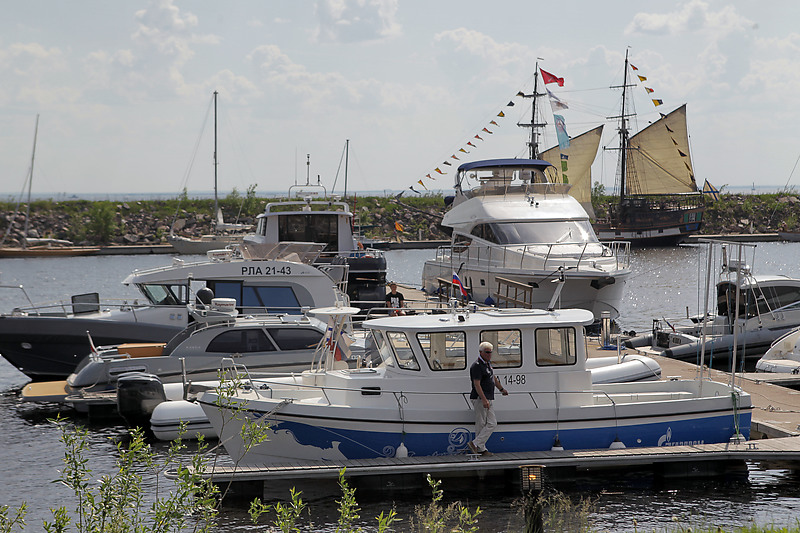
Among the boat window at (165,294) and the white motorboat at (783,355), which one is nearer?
the white motorboat at (783,355)

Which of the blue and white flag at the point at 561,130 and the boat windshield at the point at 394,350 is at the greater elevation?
the blue and white flag at the point at 561,130

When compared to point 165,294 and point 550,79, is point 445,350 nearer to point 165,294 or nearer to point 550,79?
point 165,294

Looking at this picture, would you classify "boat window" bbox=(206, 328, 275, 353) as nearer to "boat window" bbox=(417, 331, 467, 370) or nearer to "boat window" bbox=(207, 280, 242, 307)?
"boat window" bbox=(207, 280, 242, 307)

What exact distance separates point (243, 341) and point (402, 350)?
7.08m

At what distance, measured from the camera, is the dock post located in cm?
984

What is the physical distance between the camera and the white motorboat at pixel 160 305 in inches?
856

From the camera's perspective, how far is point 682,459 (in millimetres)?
13391

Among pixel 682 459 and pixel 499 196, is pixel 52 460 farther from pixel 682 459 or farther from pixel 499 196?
pixel 499 196

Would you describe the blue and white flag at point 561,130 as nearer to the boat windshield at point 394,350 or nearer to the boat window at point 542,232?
the boat window at point 542,232

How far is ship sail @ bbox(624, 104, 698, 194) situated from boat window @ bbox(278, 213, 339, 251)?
52.6 m

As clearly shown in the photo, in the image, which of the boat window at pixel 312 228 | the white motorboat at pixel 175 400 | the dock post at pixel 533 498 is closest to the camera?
the dock post at pixel 533 498

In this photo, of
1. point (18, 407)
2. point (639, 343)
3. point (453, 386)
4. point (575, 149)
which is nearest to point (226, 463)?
point (453, 386)

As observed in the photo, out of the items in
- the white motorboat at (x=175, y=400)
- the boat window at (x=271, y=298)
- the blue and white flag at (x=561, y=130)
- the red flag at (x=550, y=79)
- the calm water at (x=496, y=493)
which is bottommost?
the calm water at (x=496, y=493)

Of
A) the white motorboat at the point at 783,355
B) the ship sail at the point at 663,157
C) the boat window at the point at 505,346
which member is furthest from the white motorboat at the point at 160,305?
the ship sail at the point at 663,157
